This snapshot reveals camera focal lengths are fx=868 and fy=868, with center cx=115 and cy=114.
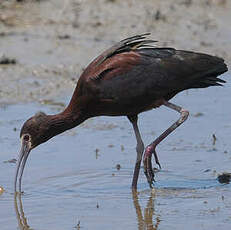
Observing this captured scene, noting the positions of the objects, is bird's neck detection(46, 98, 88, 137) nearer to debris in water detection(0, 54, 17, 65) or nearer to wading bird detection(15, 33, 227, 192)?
wading bird detection(15, 33, 227, 192)

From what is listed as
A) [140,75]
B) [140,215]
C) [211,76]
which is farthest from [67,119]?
[211,76]

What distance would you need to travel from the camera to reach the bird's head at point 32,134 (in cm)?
773

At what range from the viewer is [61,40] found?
12.6m

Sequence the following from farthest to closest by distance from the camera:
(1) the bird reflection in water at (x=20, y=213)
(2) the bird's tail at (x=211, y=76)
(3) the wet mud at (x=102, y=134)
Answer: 1. (2) the bird's tail at (x=211, y=76)
2. (3) the wet mud at (x=102, y=134)
3. (1) the bird reflection in water at (x=20, y=213)

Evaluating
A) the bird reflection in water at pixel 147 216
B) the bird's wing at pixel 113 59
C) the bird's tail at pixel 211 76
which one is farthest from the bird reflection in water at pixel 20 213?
the bird's tail at pixel 211 76

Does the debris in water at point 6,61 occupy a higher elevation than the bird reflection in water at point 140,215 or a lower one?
higher

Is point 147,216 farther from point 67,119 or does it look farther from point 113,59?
point 113,59

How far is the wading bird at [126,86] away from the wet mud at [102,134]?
38cm

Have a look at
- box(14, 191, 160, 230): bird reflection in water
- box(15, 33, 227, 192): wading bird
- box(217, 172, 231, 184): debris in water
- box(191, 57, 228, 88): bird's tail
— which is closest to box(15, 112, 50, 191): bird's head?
box(15, 33, 227, 192): wading bird

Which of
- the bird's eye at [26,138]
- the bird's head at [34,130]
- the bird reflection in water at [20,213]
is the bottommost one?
the bird reflection in water at [20,213]

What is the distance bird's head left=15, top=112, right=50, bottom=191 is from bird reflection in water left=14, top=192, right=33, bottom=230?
29cm

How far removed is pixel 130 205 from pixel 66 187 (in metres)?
0.75

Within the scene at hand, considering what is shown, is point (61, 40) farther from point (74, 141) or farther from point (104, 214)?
point (104, 214)

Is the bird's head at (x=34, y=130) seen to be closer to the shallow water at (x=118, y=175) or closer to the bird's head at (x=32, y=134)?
the bird's head at (x=32, y=134)
